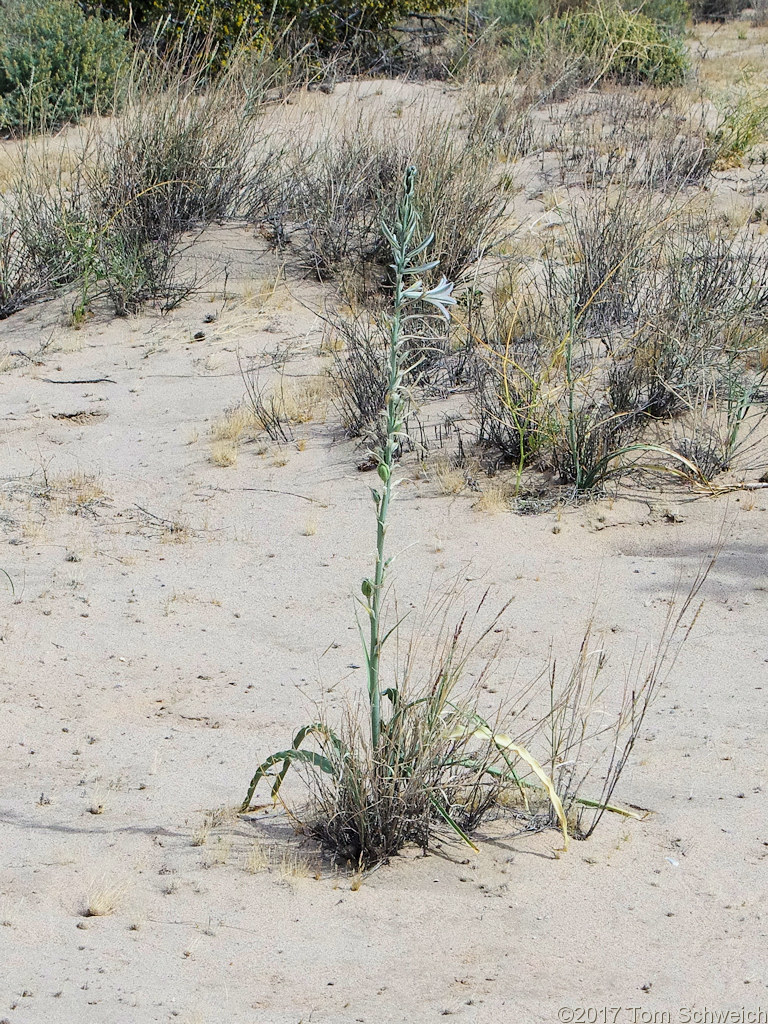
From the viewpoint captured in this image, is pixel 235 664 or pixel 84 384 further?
pixel 84 384

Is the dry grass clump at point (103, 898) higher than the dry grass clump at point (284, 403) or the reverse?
the reverse

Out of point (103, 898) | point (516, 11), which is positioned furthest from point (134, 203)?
point (516, 11)

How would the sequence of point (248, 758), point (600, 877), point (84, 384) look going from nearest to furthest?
1. point (600, 877)
2. point (248, 758)
3. point (84, 384)

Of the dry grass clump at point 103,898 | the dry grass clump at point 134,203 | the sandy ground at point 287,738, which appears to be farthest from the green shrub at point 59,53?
the dry grass clump at point 103,898

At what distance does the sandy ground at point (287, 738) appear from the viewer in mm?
2521

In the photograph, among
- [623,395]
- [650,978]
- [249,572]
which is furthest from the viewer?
[623,395]

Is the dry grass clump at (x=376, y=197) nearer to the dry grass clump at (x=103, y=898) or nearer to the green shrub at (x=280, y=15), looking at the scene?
the green shrub at (x=280, y=15)

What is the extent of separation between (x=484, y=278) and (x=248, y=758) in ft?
17.1

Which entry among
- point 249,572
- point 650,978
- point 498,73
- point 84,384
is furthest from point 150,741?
point 498,73

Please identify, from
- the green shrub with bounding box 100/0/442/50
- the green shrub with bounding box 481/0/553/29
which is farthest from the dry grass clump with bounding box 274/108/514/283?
the green shrub with bounding box 481/0/553/29

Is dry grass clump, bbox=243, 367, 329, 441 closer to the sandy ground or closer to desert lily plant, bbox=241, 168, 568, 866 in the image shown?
the sandy ground

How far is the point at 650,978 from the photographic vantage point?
99.5 inches

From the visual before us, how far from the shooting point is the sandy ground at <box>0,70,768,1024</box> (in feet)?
8.27

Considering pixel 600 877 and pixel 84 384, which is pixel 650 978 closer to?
pixel 600 877
